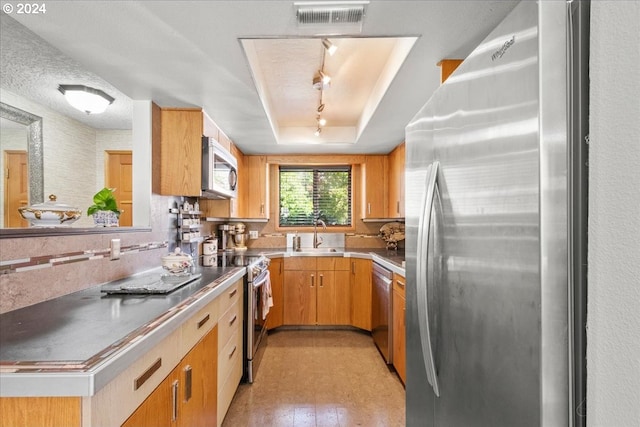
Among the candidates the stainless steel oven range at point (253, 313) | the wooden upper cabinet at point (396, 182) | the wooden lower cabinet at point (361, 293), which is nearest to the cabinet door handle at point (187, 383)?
the stainless steel oven range at point (253, 313)

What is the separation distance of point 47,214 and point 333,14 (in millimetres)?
1540

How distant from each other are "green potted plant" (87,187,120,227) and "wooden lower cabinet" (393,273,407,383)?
2.00 metres

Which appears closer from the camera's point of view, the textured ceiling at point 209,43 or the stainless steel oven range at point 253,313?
the textured ceiling at point 209,43

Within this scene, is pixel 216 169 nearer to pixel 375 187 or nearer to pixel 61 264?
pixel 61 264

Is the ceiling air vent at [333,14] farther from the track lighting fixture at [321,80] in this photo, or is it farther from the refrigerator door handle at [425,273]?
the track lighting fixture at [321,80]

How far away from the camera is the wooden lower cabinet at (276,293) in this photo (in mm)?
3721

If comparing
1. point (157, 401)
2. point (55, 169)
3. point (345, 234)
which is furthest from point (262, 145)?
point (157, 401)

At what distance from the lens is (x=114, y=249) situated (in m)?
1.91

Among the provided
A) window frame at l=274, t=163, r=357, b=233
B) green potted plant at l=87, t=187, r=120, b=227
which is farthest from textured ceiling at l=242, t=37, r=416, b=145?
green potted plant at l=87, t=187, r=120, b=227

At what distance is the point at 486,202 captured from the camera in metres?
0.82

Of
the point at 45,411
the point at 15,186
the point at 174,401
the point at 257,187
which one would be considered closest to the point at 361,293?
the point at 257,187

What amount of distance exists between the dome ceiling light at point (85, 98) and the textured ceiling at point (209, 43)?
6 cm

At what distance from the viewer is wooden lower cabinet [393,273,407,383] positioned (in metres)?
2.45

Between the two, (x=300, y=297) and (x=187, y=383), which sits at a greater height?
(x=187, y=383)
